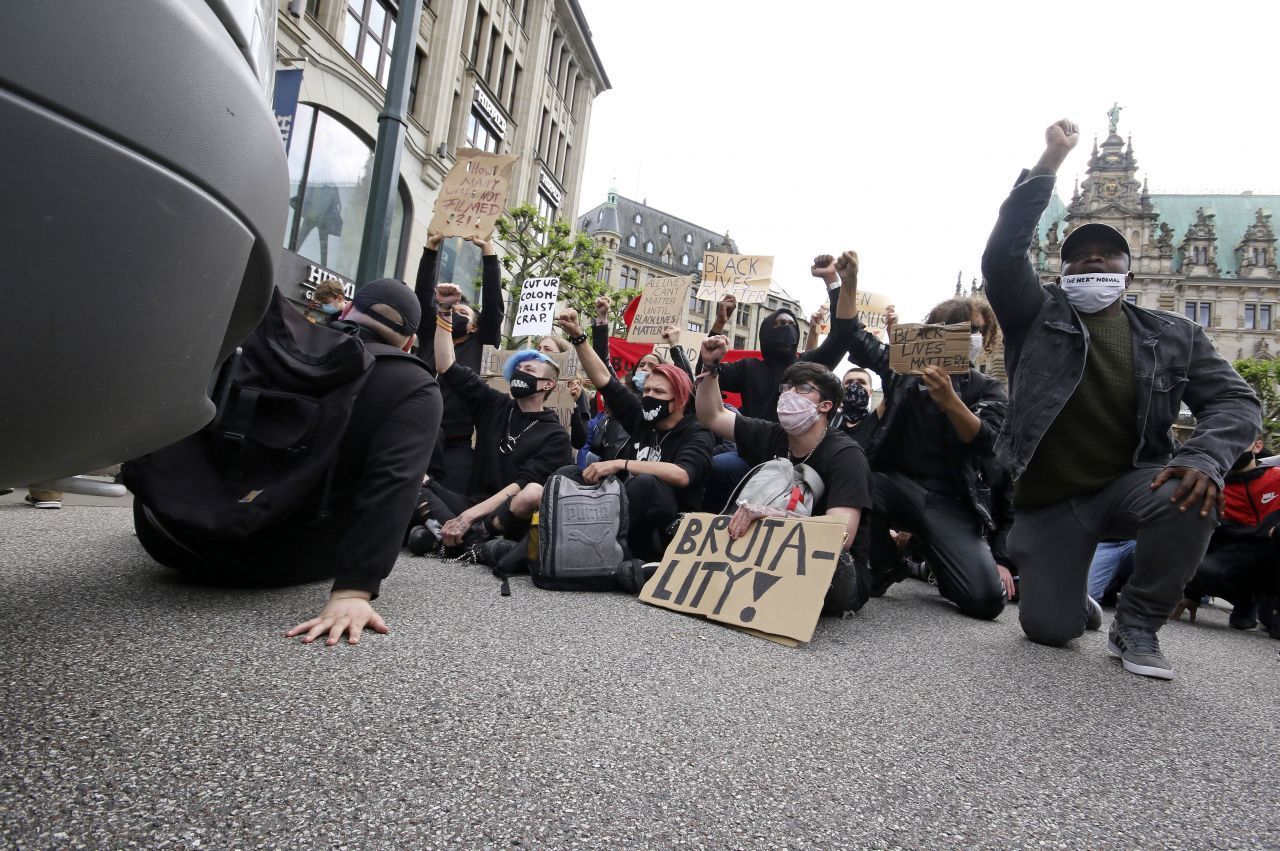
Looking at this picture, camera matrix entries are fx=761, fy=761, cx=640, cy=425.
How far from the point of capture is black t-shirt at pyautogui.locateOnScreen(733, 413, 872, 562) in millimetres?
3207

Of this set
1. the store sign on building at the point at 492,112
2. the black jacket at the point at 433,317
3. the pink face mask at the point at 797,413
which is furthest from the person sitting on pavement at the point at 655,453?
the store sign on building at the point at 492,112

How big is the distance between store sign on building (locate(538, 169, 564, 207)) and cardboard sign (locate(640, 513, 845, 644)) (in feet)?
92.1

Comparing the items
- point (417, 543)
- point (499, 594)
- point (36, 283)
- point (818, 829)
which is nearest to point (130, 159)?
point (36, 283)

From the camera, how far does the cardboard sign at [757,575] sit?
2748 mm

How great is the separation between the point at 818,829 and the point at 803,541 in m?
1.76

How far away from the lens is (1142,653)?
2.85 metres

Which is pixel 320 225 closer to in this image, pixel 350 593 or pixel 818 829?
pixel 350 593

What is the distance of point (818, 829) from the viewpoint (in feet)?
4.11

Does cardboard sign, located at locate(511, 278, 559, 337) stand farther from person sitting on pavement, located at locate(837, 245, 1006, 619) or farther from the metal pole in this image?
person sitting on pavement, located at locate(837, 245, 1006, 619)

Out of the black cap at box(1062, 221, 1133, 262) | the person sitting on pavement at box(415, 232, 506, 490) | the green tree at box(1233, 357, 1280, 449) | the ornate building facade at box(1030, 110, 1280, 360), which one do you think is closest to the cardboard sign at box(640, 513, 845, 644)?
the black cap at box(1062, 221, 1133, 262)

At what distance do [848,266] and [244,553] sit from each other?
9.89 feet

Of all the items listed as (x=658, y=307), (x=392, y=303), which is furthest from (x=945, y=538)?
(x=658, y=307)

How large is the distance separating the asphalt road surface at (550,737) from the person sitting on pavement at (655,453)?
1.17m

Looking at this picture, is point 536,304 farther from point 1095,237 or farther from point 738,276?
point 1095,237
